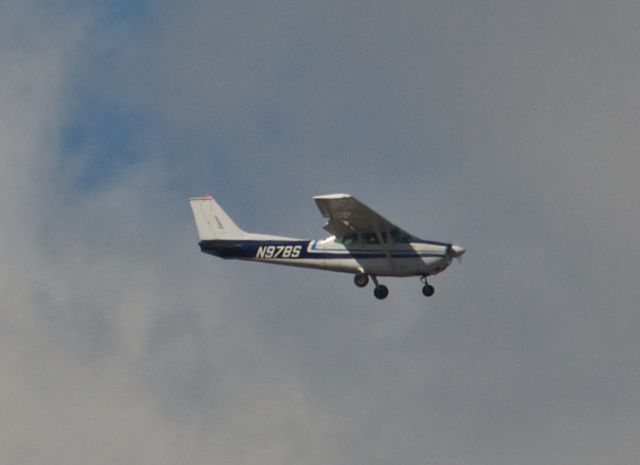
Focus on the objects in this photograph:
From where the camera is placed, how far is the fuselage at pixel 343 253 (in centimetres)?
4962

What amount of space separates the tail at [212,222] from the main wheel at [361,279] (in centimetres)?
496

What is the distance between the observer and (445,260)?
49.5 m

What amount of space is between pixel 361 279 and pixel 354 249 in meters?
1.19

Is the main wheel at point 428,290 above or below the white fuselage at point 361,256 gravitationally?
below

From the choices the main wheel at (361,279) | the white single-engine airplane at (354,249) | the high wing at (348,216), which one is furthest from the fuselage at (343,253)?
the high wing at (348,216)

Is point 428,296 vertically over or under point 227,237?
under

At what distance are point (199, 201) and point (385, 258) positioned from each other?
8574 mm

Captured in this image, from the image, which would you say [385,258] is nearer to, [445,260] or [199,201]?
[445,260]

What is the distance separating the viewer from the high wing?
1874 inches

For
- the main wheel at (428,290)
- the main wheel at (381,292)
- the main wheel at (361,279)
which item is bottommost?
the main wheel at (428,290)

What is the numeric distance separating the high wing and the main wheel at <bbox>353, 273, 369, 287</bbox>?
5.50ft

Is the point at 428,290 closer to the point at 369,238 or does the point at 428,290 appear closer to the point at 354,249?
the point at 369,238

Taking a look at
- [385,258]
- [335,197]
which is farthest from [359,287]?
[335,197]

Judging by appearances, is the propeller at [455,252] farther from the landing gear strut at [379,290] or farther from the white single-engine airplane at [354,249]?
the landing gear strut at [379,290]
